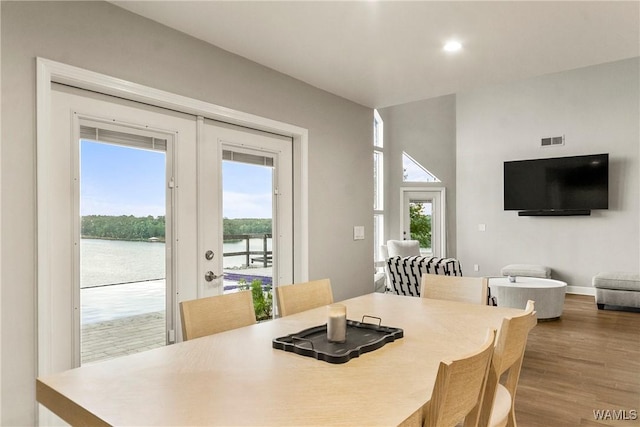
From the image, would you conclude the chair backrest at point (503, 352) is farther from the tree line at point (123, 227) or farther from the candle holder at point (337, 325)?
the tree line at point (123, 227)

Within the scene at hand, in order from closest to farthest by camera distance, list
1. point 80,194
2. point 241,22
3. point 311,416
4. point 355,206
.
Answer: point 311,416 < point 80,194 < point 241,22 < point 355,206

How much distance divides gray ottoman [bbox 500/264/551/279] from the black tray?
18.0 feet

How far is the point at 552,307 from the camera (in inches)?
199

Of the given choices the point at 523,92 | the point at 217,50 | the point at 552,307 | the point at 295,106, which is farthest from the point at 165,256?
the point at 523,92

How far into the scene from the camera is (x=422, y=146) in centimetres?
920

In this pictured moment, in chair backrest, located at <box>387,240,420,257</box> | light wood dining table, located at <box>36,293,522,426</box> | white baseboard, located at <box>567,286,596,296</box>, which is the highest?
light wood dining table, located at <box>36,293,522,426</box>

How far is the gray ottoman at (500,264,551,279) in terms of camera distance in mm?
6557

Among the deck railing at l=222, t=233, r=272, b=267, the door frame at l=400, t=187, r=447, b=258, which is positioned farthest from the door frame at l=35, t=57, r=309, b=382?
the door frame at l=400, t=187, r=447, b=258

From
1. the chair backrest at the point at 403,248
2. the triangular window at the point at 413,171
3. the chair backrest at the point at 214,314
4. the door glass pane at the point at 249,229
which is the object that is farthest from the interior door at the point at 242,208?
the triangular window at the point at 413,171

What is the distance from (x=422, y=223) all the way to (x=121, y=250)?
7571 mm

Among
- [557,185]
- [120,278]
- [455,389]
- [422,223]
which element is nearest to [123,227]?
[120,278]

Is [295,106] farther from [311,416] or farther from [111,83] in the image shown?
[311,416]

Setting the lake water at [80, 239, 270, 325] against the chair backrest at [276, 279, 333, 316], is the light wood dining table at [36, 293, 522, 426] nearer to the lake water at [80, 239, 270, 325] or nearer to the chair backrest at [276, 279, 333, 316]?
the chair backrest at [276, 279, 333, 316]

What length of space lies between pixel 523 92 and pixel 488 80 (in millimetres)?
4417
